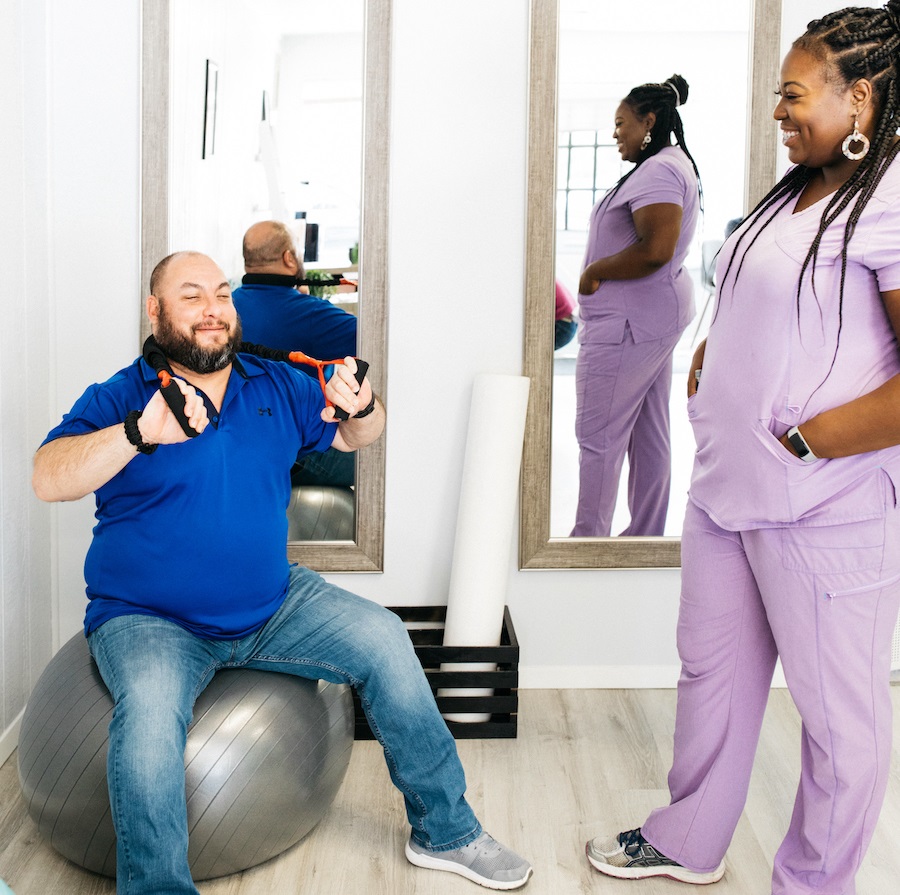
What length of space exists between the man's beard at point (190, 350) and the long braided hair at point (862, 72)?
3.61 ft

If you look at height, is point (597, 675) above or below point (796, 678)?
below

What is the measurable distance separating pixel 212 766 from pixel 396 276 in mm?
1366

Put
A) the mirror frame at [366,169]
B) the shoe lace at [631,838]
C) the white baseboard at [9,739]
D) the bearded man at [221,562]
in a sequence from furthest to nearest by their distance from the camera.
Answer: the mirror frame at [366,169] < the white baseboard at [9,739] < the shoe lace at [631,838] < the bearded man at [221,562]

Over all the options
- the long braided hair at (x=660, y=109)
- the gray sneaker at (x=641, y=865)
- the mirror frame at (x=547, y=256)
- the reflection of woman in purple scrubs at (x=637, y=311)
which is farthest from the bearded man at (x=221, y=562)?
the long braided hair at (x=660, y=109)

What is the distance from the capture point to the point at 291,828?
6.71 feet

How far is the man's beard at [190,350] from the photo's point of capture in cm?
210

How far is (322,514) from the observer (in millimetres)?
2857

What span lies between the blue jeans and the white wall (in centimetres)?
65

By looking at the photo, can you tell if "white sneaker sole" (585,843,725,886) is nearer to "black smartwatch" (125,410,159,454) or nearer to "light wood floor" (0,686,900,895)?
"light wood floor" (0,686,900,895)

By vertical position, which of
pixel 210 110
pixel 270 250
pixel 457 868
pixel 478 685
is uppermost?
pixel 210 110

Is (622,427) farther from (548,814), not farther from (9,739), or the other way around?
(9,739)

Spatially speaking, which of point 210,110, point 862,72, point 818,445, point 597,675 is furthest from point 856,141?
point 597,675

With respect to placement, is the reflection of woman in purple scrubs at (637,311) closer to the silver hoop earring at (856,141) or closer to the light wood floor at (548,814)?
the light wood floor at (548,814)

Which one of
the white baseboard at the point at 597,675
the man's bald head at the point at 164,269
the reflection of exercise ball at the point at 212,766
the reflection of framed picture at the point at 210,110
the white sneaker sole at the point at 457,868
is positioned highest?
the reflection of framed picture at the point at 210,110
